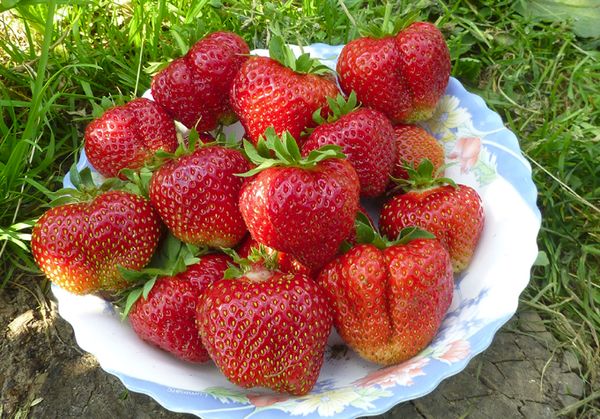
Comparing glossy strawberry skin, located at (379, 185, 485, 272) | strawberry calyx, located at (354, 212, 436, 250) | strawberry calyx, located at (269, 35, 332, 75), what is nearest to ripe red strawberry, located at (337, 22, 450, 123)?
strawberry calyx, located at (269, 35, 332, 75)

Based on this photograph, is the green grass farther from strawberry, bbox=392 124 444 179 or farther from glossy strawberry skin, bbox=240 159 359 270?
glossy strawberry skin, bbox=240 159 359 270

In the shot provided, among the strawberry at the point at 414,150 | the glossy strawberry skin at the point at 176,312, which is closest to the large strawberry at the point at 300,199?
the glossy strawberry skin at the point at 176,312

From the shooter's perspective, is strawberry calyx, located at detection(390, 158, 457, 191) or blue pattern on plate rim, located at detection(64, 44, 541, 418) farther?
strawberry calyx, located at detection(390, 158, 457, 191)

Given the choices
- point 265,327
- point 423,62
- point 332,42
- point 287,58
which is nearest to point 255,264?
point 265,327

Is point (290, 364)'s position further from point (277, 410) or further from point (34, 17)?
point (34, 17)

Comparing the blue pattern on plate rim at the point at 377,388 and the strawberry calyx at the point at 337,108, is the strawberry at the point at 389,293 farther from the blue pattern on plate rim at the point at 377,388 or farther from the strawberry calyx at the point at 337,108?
the strawberry calyx at the point at 337,108

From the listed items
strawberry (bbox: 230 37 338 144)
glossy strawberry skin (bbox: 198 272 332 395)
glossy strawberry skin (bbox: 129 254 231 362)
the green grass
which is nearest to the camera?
glossy strawberry skin (bbox: 198 272 332 395)

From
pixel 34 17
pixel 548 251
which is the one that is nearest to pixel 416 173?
pixel 548 251

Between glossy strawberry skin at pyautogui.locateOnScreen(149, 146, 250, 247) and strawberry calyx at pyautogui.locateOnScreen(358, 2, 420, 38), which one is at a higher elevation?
strawberry calyx at pyautogui.locateOnScreen(358, 2, 420, 38)

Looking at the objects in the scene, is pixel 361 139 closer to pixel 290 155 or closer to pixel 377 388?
pixel 290 155
